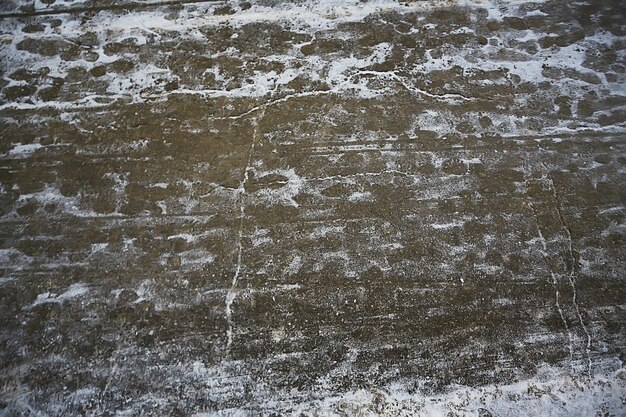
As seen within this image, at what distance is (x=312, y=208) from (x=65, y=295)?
1055mm

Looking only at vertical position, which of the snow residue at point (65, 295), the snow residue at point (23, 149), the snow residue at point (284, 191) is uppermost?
the snow residue at point (23, 149)

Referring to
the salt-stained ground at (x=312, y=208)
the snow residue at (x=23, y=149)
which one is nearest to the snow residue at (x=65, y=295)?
the salt-stained ground at (x=312, y=208)

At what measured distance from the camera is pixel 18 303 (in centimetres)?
189

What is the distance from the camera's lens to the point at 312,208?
82.2 inches

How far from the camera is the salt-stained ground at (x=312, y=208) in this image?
1768 mm

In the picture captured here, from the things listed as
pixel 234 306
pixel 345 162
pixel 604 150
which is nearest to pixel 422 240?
pixel 345 162

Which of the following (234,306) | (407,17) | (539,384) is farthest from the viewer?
(407,17)

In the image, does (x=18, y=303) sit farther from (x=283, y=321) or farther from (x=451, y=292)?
(x=451, y=292)

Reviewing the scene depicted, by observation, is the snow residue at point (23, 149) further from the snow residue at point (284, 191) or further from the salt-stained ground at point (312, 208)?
the snow residue at point (284, 191)

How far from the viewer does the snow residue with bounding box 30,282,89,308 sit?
6.23 ft

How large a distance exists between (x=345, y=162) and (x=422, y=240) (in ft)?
1.63

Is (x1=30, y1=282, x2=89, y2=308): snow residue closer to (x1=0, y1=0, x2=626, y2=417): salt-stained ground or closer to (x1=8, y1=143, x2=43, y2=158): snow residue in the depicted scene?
(x1=0, y1=0, x2=626, y2=417): salt-stained ground

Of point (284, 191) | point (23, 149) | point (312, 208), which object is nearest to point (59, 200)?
point (23, 149)

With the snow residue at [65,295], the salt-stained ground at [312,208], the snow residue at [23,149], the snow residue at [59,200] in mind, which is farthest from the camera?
the snow residue at [23,149]
